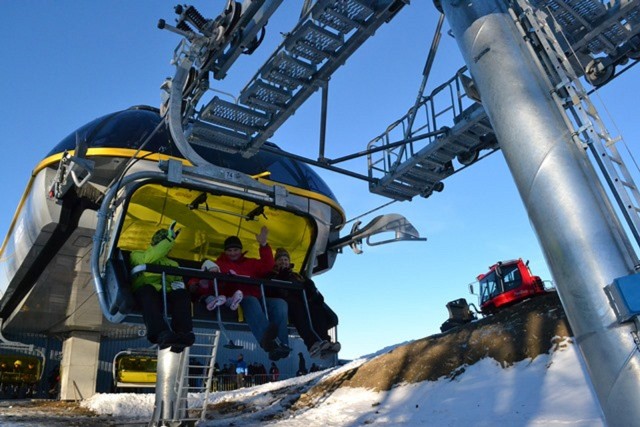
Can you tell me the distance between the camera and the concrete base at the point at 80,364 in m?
18.0

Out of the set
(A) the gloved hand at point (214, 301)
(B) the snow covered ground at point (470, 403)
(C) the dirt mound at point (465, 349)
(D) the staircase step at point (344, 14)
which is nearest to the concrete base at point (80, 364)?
(B) the snow covered ground at point (470, 403)

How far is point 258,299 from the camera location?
6.47 m

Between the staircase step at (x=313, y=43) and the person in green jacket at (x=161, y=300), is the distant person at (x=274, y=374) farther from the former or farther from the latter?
the staircase step at (x=313, y=43)

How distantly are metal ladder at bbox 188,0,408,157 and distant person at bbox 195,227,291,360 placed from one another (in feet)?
5.94

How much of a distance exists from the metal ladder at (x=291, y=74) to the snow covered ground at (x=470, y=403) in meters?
5.05

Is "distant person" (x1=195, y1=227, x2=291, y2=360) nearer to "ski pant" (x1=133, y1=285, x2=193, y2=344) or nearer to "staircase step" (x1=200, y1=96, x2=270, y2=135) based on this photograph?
"ski pant" (x1=133, y1=285, x2=193, y2=344)

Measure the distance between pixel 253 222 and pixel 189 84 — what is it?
2202 millimetres

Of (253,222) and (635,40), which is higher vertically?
(635,40)

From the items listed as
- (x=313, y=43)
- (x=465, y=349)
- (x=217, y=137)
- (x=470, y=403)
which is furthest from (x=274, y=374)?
(x=313, y=43)

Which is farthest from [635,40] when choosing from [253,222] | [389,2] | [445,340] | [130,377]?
[130,377]

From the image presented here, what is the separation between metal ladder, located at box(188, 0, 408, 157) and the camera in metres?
6.45

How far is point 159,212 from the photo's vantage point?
748cm

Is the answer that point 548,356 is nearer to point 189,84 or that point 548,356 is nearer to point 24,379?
point 189,84

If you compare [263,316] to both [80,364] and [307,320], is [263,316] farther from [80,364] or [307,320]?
[80,364]
